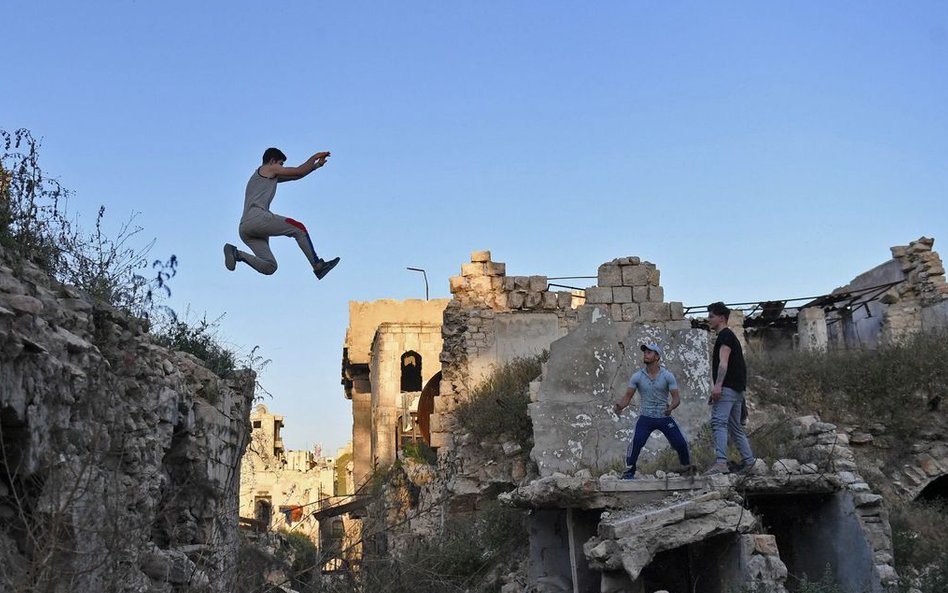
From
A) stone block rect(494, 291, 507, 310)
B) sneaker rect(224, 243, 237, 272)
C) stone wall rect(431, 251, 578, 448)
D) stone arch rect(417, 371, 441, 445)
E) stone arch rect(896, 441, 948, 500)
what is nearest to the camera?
sneaker rect(224, 243, 237, 272)

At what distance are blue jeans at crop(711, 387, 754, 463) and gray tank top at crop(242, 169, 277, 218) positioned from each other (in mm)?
4385

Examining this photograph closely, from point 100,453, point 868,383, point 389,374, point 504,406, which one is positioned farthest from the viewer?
point 389,374

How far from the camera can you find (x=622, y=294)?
16938mm

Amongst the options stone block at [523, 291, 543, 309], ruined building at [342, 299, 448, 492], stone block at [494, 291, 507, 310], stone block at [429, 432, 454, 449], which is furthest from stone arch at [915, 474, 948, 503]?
ruined building at [342, 299, 448, 492]

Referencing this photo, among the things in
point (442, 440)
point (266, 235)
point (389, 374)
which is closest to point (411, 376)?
point (389, 374)

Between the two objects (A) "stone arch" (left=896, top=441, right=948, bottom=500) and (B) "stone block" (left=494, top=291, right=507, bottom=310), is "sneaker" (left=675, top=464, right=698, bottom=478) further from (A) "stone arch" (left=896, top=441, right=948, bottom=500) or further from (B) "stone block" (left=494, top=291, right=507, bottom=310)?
(B) "stone block" (left=494, top=291, right=507, bottom=310)

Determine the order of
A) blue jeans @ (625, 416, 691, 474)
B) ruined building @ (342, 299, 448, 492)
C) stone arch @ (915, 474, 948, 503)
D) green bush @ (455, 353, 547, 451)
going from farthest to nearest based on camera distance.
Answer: ruined building @ (342, 299, 448, 492)
green bush @ (455, 353, 547, 451)
stone arch @ (915, 474, 948, 503)
blue jeans @ (625, 416, 691, 474)

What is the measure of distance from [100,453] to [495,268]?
13.2 meters

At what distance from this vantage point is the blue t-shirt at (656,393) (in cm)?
945

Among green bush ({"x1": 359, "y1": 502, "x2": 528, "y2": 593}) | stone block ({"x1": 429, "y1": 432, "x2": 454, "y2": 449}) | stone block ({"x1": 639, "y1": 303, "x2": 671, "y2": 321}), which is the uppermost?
stone block ({"x1": 639, "y1": 303, "x2": 671, "y2": 321})

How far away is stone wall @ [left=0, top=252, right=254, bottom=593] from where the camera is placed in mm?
5285

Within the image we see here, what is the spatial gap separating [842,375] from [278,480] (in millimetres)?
24269

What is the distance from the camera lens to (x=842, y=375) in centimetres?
1567

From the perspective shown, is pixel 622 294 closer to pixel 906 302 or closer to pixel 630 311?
pixel 630 311
